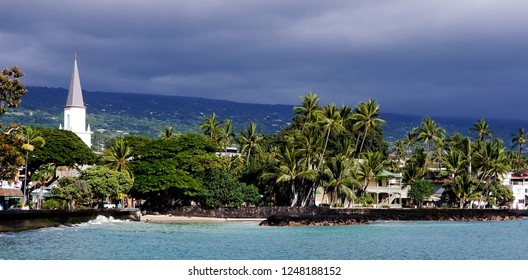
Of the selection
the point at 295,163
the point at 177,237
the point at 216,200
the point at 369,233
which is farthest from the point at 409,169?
the point at 177,237

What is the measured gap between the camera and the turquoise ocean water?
41625 mm

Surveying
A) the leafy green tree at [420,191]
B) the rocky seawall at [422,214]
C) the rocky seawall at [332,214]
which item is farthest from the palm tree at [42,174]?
the leafy green tree at [420,191]

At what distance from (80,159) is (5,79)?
29590 mm

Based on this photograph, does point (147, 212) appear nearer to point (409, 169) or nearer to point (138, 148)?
point (138, 148)

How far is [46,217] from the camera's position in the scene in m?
58.5

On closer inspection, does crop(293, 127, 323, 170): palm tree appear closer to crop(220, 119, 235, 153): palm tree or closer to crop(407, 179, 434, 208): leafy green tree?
crop(407, 179, 434, 208): leafy green tree

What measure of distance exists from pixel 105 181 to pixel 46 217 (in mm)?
13669

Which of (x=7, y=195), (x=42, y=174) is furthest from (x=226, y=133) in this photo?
(x=7, y=195)

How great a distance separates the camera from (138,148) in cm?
8050

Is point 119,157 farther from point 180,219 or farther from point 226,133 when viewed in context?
point 226,133

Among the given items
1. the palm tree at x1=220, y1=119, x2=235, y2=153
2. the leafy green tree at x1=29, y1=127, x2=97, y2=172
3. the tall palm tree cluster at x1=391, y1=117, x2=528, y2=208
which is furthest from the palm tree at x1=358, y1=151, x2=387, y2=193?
the leafy green tree at x1=29, y1=127, x2=97, y2=172

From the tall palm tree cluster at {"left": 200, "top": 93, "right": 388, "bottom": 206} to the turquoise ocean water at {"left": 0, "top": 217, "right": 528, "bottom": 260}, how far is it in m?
19.2

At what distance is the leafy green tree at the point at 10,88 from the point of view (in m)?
46.3

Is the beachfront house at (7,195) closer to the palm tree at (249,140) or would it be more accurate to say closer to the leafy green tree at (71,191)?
the leafy green tree at (71,191)
